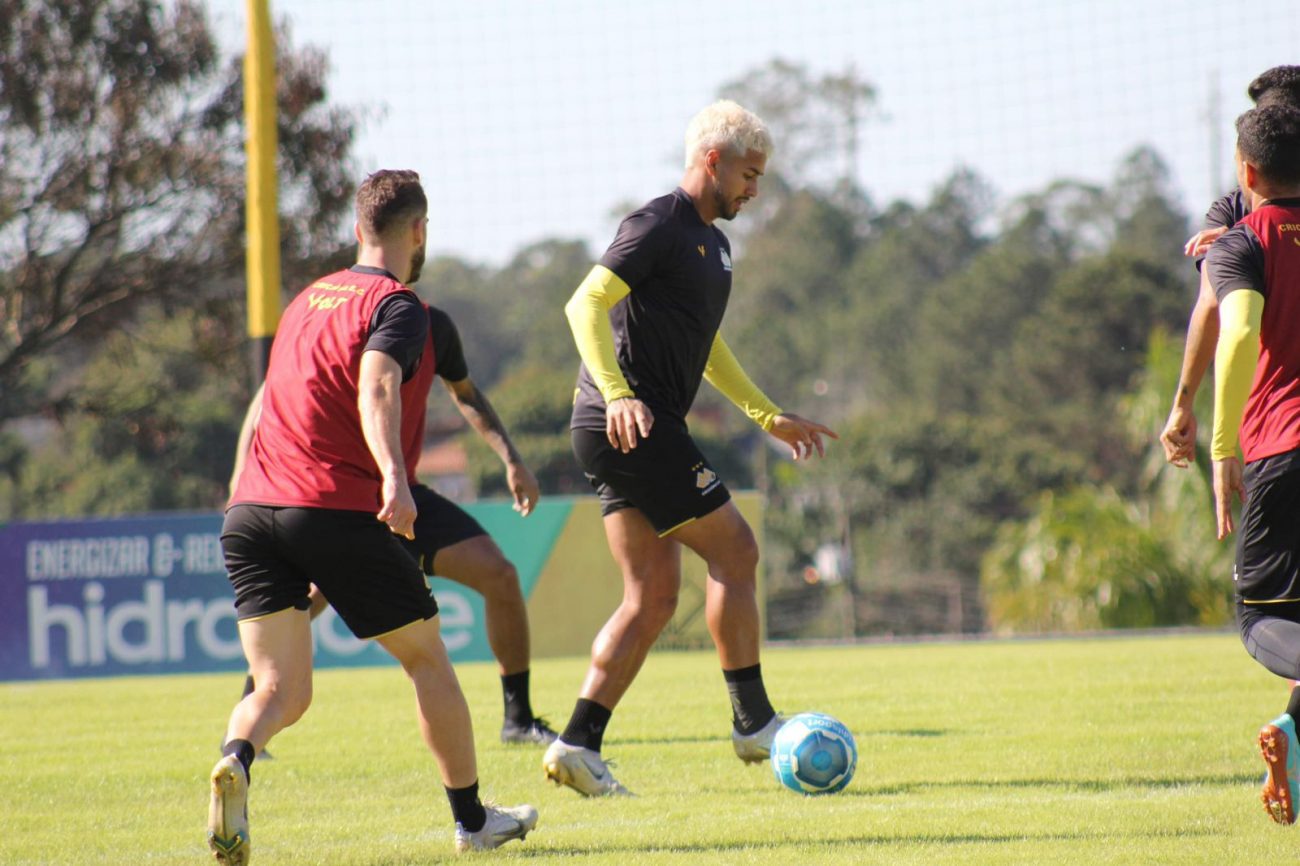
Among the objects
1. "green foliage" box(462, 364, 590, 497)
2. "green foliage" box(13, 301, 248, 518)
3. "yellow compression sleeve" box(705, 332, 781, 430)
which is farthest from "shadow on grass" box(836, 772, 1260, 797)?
"green foliage" box(462, 364, 590, 497)

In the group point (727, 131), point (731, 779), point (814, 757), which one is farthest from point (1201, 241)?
point (731, 779)

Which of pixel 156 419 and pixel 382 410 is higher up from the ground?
pixel 382 410

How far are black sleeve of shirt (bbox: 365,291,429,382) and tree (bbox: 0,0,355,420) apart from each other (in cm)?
1664

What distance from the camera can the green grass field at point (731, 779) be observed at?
4.58 meters

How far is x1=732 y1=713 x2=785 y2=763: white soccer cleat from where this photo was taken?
221 inches

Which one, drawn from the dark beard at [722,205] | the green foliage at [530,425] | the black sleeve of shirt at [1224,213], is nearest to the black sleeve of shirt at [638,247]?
the dark beard at [722,205]

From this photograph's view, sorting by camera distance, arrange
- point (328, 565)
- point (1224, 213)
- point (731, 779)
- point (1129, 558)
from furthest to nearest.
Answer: point (1129, 558), point (731, 779), point (1224, 213), point (328, 565)

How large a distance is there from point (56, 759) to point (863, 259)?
6445cm

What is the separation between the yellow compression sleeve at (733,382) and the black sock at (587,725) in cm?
131

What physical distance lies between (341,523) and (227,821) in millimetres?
829

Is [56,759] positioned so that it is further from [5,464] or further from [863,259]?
[863,259]

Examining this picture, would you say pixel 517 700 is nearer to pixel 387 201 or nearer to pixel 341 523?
pixel 341 523

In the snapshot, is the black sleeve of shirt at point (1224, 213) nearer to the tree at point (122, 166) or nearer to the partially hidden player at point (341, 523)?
the partially hidden player at point (341, 523)

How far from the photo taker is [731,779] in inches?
231
